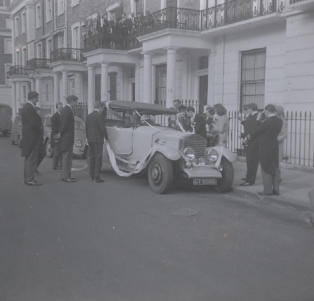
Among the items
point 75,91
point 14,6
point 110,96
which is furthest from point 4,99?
point 110,96

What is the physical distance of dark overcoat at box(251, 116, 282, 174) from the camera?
788 cm

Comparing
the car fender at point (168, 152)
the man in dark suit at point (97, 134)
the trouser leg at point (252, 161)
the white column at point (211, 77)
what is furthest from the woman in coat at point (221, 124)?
the white column at point (211, 77)

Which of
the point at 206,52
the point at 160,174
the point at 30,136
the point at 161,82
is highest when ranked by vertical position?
the point at 206,52

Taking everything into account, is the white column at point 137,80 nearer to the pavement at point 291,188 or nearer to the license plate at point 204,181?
the pavement at point 291,188

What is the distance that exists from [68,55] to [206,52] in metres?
12.8

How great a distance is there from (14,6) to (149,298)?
43739 millimetres

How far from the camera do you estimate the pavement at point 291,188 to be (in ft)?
25.1

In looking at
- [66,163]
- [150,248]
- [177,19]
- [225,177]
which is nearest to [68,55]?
[177,19]

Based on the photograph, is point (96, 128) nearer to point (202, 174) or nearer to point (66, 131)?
point (66, 131)

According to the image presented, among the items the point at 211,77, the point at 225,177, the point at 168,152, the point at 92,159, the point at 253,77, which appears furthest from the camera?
the point at 211,77

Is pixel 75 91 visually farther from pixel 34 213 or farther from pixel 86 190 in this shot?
pixel 34 213

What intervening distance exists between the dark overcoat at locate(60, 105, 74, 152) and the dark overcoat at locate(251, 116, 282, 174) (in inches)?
163

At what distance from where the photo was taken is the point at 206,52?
17.2 metres

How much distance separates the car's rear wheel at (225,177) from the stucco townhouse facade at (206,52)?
448cm
